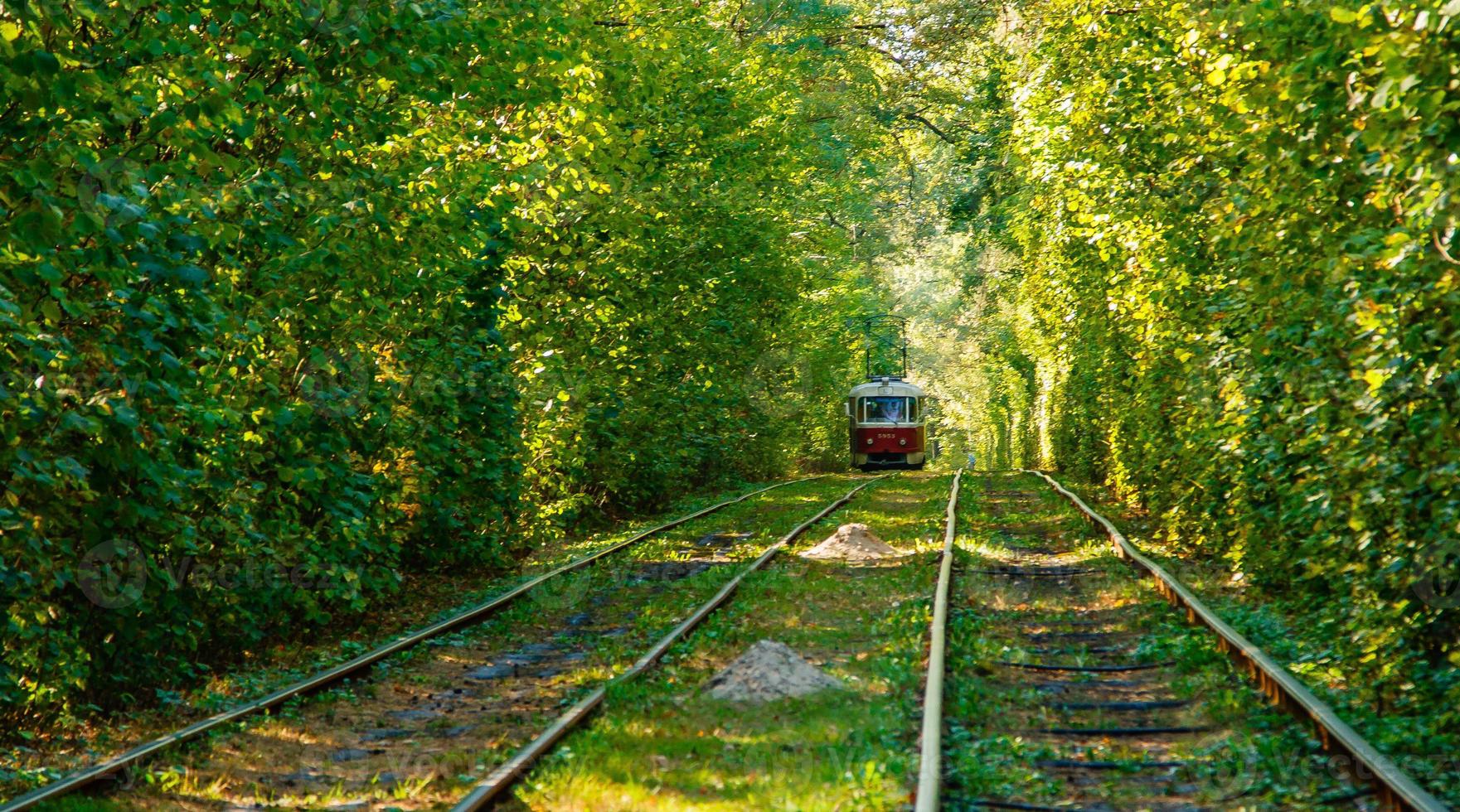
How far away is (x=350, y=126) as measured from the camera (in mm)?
9633

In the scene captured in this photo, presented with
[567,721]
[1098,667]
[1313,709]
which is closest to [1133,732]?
[1313,709]

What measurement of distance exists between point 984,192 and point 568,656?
3072 cm

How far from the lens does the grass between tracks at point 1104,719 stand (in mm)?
5957

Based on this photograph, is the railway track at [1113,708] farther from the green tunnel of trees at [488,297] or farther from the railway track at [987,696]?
the green tunnel of trees at [488,297]

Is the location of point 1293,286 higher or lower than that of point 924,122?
lower

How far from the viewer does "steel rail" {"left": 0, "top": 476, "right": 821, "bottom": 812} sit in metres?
6.02

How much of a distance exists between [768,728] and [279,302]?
439 centimetres

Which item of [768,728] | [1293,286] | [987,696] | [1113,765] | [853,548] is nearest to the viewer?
[1113,765]

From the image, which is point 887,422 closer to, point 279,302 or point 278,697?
point 279,302

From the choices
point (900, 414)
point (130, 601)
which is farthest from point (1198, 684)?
point (900, 414)

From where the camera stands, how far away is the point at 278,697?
7977 mm

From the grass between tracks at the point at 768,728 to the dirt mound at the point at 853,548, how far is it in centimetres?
266

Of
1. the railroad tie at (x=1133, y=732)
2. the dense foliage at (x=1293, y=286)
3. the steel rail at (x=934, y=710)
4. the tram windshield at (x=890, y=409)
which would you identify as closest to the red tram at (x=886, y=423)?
the tram windshield at (x=890, y=409)

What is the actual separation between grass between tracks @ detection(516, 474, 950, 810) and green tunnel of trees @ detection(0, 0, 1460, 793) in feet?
8.26
